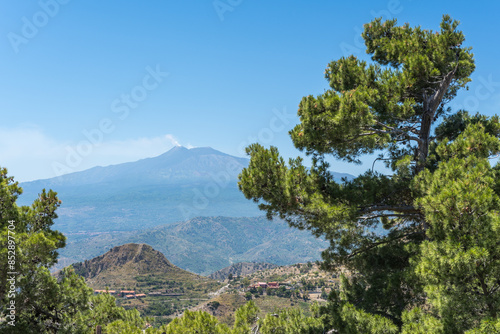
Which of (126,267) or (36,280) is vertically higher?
(36,280)

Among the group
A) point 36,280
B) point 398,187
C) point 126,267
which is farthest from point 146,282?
point 398,187

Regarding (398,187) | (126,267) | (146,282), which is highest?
(398,187)

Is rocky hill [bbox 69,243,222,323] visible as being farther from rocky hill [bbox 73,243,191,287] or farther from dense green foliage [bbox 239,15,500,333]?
dense green foliage [bbox 239,15,500,333]

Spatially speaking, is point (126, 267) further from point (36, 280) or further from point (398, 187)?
point (398, 187)

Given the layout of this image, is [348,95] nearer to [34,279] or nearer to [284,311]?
[284,311]

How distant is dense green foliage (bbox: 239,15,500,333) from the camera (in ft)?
17.9

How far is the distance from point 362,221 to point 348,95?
12.7 ft

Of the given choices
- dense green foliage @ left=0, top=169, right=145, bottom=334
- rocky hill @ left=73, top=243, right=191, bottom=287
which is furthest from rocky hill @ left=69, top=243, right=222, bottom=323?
dense green foliage @ left=0, top=169, right=145, bottom=334

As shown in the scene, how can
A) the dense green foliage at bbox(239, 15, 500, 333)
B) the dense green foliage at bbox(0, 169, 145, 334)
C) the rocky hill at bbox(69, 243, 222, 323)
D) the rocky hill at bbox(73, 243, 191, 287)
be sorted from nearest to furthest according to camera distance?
the dense green foliage at bbox(239, 15, 500, 333) < the dense green foliage at bbox(0, 169, 145, 334) < the rocky hill at bbox(69, 243, 222, 323) < the rocky hill at bbox(73, 243, 191, 287)

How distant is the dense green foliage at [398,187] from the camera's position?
546 cm

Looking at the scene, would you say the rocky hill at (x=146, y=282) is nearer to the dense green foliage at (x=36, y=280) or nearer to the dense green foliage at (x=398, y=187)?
the dense green foliage at (x=36, y=280)

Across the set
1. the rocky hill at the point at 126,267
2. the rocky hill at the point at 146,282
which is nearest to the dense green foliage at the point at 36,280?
the rocky hill at the point at 146,282

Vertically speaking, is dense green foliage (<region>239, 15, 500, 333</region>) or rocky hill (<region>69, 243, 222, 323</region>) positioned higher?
dense green foliage (<region>239, 15, 500, 333</region>)

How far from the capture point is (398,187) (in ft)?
27.1
